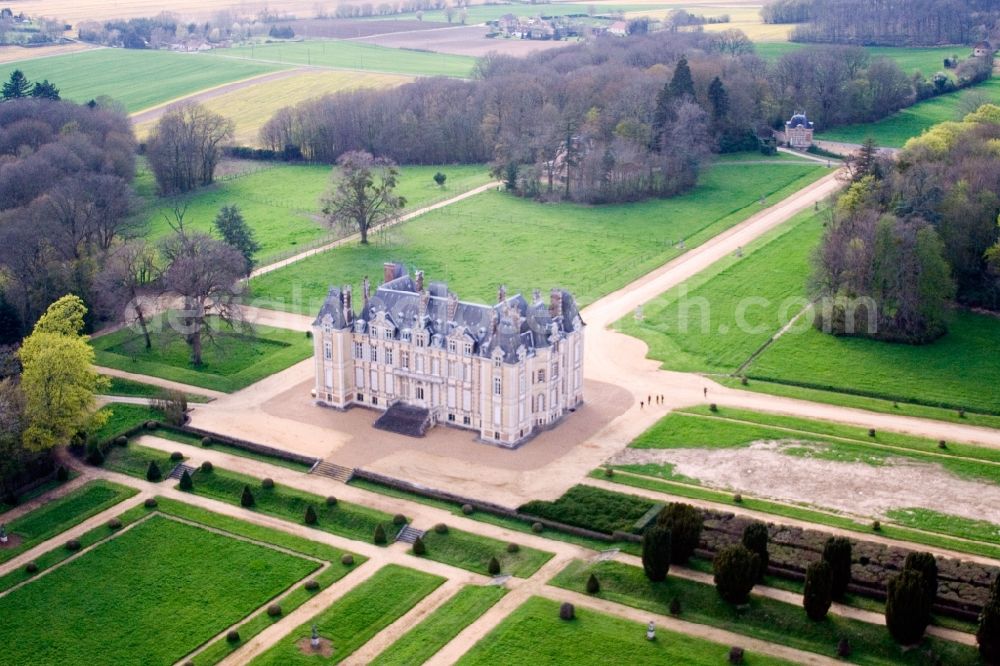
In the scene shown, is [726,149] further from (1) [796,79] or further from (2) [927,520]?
(2) [927,520]

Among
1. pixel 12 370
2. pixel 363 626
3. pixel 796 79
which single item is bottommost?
pixel 363 626

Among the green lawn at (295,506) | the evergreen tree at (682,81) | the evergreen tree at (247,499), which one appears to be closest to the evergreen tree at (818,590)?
the green lawn at (295,506)

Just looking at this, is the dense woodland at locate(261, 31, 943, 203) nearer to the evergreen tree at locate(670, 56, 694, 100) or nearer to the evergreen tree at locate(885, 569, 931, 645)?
the evergreen tree at locate(670, 56, 694, 100)

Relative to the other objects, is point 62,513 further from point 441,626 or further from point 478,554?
point 441,626

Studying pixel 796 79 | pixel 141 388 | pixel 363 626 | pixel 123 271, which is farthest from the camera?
pixel 796 79

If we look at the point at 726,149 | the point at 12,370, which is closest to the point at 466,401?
the point at 12,370

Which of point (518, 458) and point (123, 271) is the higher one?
point (123, 271)
